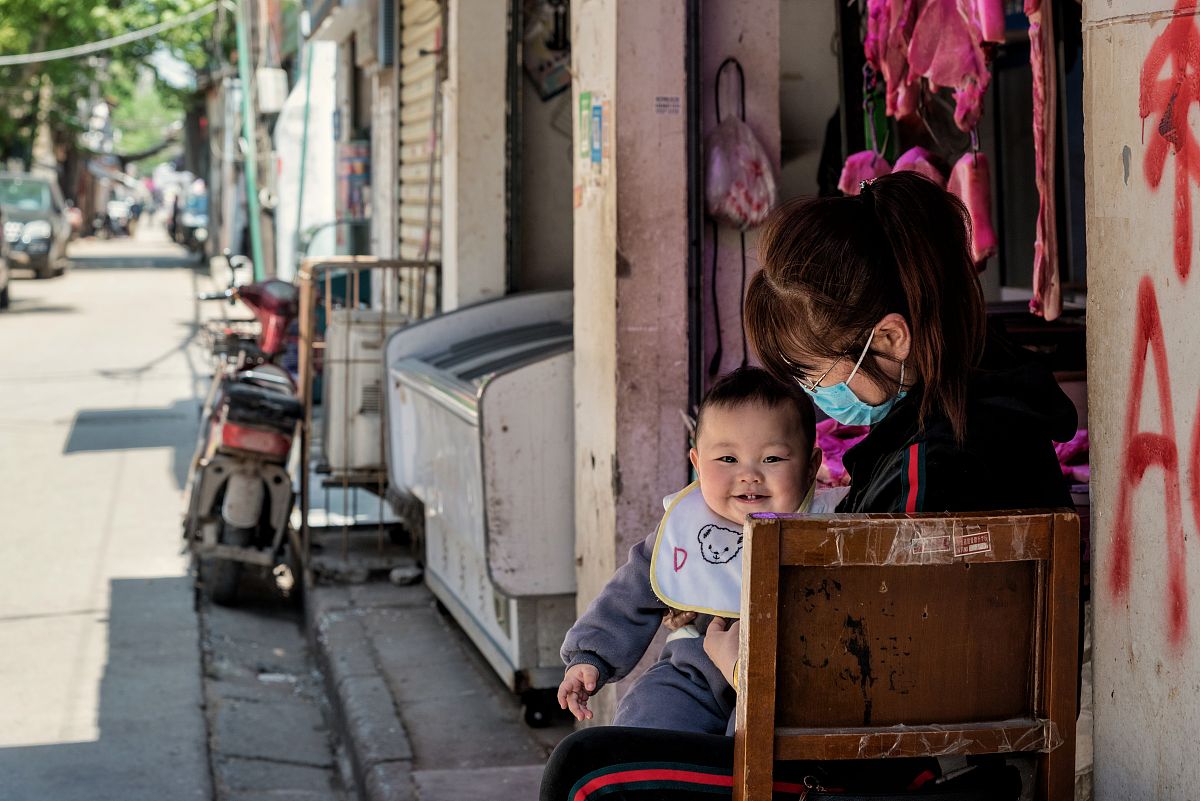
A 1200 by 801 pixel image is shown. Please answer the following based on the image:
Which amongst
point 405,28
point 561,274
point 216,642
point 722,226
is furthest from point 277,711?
point 405,28

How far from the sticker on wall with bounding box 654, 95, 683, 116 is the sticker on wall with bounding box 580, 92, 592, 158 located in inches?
8.9

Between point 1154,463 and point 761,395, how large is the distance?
0.61 meters

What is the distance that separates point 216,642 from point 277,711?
80 centimetres

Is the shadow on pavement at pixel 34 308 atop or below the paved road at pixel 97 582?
atop

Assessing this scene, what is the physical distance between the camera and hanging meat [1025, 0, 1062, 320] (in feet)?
9.29

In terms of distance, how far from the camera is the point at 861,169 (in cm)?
375

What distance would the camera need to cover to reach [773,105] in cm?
420

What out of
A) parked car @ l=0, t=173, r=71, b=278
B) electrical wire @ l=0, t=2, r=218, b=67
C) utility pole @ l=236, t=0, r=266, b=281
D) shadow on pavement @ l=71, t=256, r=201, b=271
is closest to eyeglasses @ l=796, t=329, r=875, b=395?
utility pole @ l=236, t=0, r=266, b=281

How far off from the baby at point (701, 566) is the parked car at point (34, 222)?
86.3ft

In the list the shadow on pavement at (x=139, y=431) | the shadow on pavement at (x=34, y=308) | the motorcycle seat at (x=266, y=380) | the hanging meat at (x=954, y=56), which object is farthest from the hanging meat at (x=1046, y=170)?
the shadow on pavement at (x=34, y=308)

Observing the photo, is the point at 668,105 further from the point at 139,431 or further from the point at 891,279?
the point at 139,431

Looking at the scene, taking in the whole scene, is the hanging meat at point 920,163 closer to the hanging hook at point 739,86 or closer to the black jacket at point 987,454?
the hanging hook at point 739,86

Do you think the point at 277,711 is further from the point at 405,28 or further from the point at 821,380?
the point at 405,28

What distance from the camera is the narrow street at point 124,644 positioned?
15.7 ft
